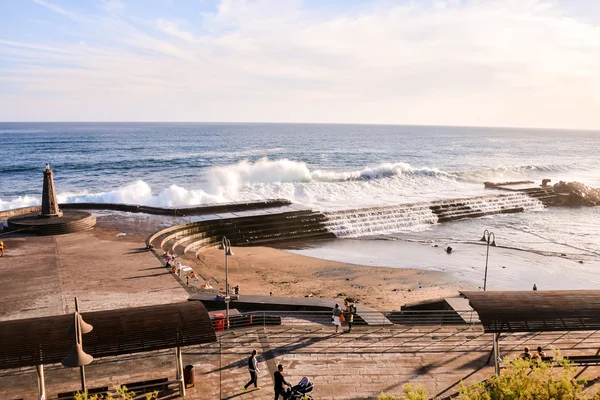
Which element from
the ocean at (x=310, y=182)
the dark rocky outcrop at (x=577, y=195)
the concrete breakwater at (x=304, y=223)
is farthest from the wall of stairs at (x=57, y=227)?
the dark rocky outcrop at (x=577, y=195)

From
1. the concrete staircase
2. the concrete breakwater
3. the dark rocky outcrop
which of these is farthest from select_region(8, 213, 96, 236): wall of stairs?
the dark rocky outcrop

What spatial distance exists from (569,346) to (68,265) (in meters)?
20.8

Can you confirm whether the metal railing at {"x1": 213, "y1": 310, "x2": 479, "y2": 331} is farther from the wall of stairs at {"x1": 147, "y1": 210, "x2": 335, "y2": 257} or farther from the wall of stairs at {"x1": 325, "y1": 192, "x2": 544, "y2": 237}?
the wall of stairs at {"x1": 325, "y1": 192, "x2": 544, "y2": 237}

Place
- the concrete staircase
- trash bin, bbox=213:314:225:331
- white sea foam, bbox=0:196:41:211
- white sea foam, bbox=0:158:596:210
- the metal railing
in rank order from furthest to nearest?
the concrete staircase < white sea foam, bbox=0:158:596:210 < white sea foam, bbox=0:196:41:211 < the metal railing < trash bin, bbox=213:314:225:331

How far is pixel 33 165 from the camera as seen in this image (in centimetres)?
7419

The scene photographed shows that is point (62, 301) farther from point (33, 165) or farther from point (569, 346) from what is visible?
point (33, 165)

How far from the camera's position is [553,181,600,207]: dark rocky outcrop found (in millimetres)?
51781

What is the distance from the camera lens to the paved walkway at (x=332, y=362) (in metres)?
11.7

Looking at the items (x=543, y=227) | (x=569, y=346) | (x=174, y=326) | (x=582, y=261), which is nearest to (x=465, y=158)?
(x=543, y=227)

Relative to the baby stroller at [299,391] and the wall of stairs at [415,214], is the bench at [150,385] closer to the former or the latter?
the baby stroller at [299,391]

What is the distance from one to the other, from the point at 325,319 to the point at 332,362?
11.8 ft

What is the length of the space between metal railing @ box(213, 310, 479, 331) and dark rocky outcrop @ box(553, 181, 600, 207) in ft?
140

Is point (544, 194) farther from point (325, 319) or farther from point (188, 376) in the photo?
point (188, 376)

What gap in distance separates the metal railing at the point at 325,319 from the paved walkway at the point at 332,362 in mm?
477
